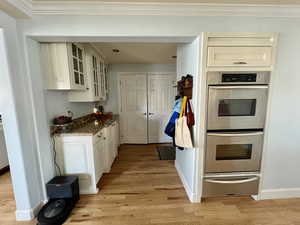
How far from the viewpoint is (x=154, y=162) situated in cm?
312

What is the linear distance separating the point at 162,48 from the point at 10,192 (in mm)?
3396

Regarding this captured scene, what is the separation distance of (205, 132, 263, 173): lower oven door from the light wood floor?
19.2 inches

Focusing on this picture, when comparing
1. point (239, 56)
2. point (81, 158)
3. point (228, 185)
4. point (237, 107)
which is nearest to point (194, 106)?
point (237, 107)

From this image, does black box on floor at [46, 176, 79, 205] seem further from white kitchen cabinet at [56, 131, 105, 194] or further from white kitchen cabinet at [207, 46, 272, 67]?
white kitchen cabinet at [207, 46, 272, 67]

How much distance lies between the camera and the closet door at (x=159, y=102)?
13.6 ft

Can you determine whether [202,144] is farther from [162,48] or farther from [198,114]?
[162,48]

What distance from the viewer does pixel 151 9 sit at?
1571mm

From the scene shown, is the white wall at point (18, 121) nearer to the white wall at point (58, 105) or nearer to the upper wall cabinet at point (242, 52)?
the white wall at point (58, 105)

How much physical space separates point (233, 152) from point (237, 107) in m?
0.59

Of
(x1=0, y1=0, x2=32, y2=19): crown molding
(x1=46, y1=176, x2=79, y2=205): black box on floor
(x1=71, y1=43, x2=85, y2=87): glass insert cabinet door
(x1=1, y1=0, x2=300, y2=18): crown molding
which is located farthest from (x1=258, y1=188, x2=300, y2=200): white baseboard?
(x1=0, y1=0, x2=32, y2=19): crown molding

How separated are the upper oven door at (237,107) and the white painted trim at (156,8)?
84cm

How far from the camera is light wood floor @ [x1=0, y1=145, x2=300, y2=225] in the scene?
5.57 feet

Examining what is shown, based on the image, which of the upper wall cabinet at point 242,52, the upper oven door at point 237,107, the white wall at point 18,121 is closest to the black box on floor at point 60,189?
the white wall at point 18,121

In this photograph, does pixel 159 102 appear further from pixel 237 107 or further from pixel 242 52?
pixel 242 52
